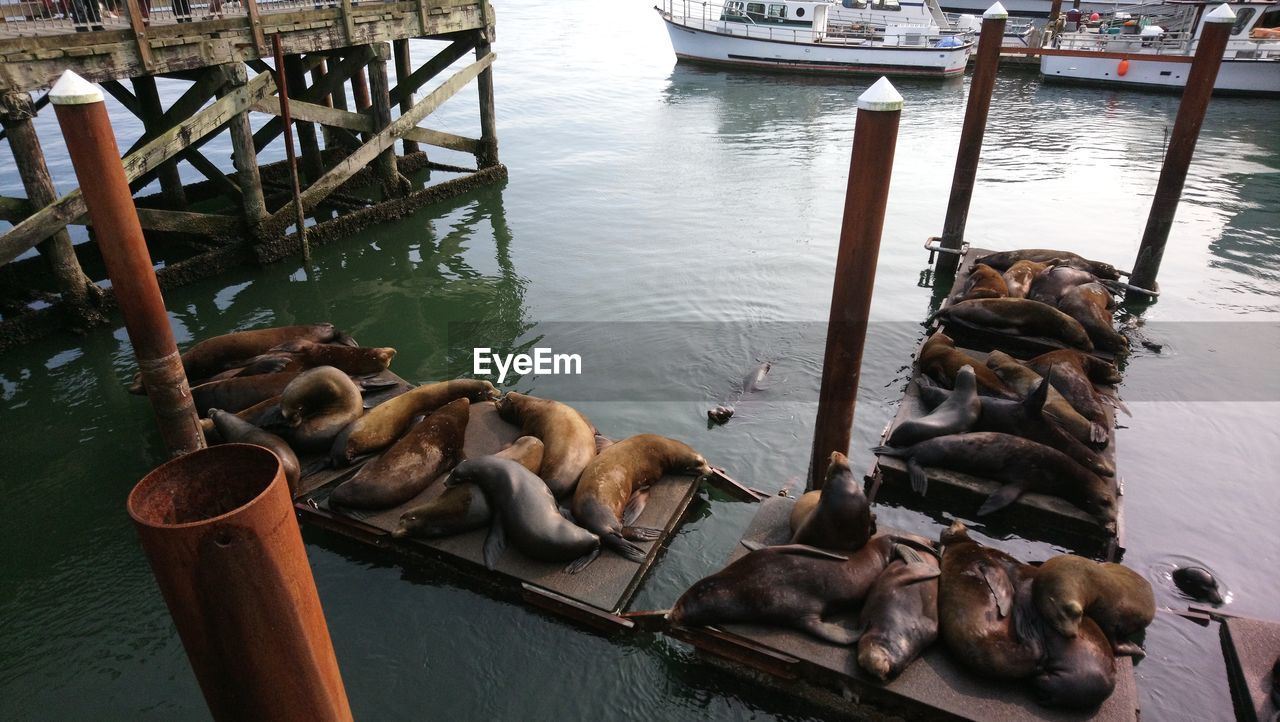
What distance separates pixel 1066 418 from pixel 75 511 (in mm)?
8493

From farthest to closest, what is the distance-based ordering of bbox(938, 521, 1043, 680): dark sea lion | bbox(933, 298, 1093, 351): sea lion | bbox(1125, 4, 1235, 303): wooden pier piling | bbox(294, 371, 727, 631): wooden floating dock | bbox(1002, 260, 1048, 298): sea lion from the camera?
bbox(1002, 260, 1048, 298): sea lion → bbox(1125, 4, 1235, 303): wooden pier piling → bbox(933, 298, 1093, 351): sea lion → bbox(294, 371, 727, 631): wooden floating dock → bbox(938, 521, 1043, 680): dark sea lion

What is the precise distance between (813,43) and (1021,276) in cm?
2511

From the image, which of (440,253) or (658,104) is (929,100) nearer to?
(658,104)

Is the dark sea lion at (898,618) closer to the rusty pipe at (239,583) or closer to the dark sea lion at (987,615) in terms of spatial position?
the dark sea lion at (987,615)

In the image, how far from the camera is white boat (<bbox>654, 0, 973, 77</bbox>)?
103 ft

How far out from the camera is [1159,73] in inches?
1113

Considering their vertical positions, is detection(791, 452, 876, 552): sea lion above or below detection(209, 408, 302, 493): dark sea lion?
above

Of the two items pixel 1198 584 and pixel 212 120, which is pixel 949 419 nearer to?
pixel 1198 584

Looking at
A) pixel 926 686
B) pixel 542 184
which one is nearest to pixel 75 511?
pixel 926 686

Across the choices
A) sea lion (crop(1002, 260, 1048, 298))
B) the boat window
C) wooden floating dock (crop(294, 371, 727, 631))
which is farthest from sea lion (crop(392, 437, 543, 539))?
the boat window

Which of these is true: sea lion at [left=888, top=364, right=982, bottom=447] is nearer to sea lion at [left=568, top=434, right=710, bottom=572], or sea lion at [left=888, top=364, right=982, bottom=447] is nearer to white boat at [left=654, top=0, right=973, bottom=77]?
sea lion at [left=568, top=434, right=710, bottom=572]

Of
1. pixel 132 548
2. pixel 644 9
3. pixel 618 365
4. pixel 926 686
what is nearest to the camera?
pixel 926 686

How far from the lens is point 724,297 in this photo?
11250mm

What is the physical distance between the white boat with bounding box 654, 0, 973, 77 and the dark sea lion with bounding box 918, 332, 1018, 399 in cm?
2697
